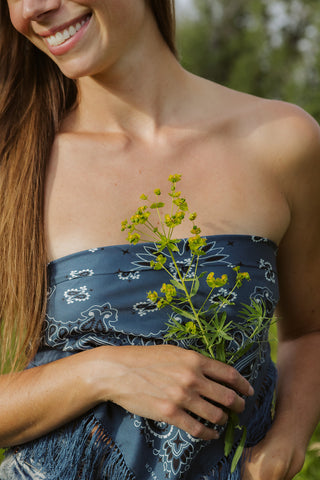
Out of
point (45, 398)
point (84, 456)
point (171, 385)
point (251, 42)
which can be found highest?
point (171, 385)

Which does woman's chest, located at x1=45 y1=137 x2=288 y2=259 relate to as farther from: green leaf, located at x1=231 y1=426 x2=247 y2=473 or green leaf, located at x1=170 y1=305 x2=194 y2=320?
green leaf, located at x1=231 y1=426 x2=247 y2=473

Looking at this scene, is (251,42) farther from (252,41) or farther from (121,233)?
(121,233)

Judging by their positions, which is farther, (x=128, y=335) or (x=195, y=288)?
(x=128, y=335)

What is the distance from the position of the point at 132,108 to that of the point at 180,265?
1.90ft

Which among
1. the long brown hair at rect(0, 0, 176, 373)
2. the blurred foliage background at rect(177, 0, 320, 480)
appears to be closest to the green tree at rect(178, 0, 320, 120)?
the blurred foliage background at rect(177, 0, 320, 480)

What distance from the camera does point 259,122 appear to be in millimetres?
2252

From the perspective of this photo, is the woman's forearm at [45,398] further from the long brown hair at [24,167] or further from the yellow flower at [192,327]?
the yellow flower at [192,327]

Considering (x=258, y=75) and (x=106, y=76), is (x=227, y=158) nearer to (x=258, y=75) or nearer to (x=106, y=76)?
(x=106, y=76)

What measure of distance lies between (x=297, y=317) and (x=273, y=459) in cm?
51

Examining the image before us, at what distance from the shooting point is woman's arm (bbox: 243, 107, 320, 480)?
6.80 ft

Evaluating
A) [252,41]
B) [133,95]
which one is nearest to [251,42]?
[252,41]

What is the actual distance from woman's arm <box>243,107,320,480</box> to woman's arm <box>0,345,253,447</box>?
0.31m

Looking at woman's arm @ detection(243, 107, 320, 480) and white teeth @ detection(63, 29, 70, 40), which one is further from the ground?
white teeth @ detection(63, 29, 70, 40)

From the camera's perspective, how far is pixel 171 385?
1.78 metres
